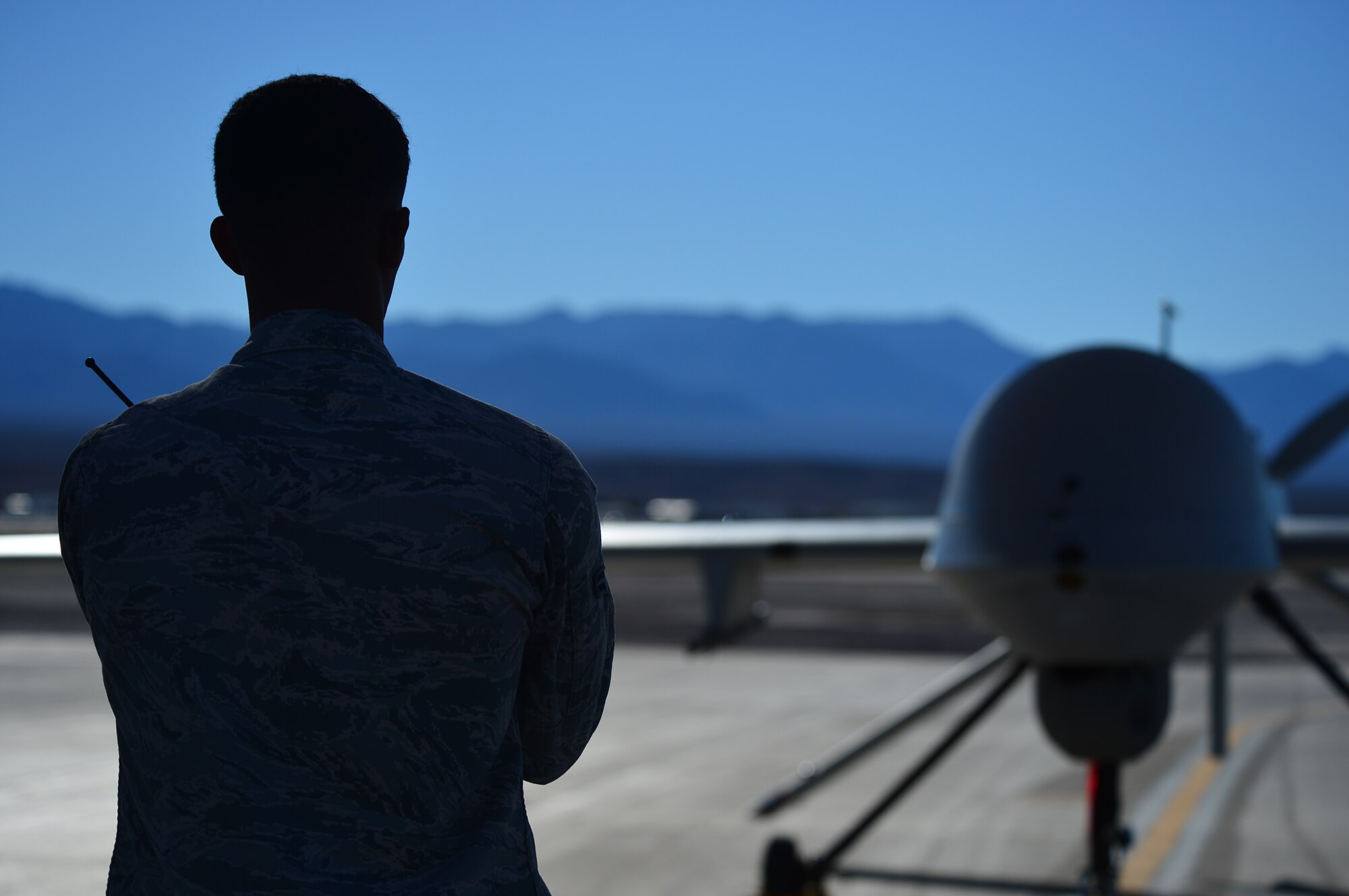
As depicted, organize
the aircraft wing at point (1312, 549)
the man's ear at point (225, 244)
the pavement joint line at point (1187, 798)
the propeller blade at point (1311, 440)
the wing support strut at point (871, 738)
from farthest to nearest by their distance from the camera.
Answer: the pavement joint line at point (1187, 798), the propeller blade at point (1311, 440), the wing support strut at point (871, 738), the aircraft wing at point (1312, 549), the man's ear at point (225, 244)

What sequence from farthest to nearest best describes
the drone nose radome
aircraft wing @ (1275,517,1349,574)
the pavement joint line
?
1. the pavement joint line
2. aircraft wing @ (1275,517,1349,574)
3. the drone nose radome

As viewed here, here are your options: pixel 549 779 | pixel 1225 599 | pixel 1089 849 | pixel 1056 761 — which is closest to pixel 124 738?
pixel 549 779

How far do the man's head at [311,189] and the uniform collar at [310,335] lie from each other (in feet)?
0.07

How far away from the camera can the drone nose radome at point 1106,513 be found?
4.86 metres

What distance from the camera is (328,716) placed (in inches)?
49.6

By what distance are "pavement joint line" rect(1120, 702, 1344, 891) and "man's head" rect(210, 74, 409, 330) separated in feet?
25.6

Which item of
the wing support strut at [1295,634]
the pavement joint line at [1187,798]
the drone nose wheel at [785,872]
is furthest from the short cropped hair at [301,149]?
the pavement joint line at [1187,798]

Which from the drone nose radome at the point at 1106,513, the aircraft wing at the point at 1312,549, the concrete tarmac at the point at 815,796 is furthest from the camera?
the concrete tarmac at the point at 815,796

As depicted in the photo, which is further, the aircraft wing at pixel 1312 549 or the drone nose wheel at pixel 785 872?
the drone nose wheel at pixel 785 872

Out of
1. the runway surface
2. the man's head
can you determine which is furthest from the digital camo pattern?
the runway surface

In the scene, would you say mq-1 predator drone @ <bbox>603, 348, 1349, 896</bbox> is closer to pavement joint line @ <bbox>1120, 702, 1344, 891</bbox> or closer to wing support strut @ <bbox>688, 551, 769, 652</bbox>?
wing support strut @ <bbox>688, 551, 769, 652</bbox>

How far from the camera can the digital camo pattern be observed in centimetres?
126

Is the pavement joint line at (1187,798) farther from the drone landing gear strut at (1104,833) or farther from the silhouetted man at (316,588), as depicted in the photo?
the silhouetted man at (316,588)

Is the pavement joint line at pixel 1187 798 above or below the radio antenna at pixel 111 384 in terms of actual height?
below
